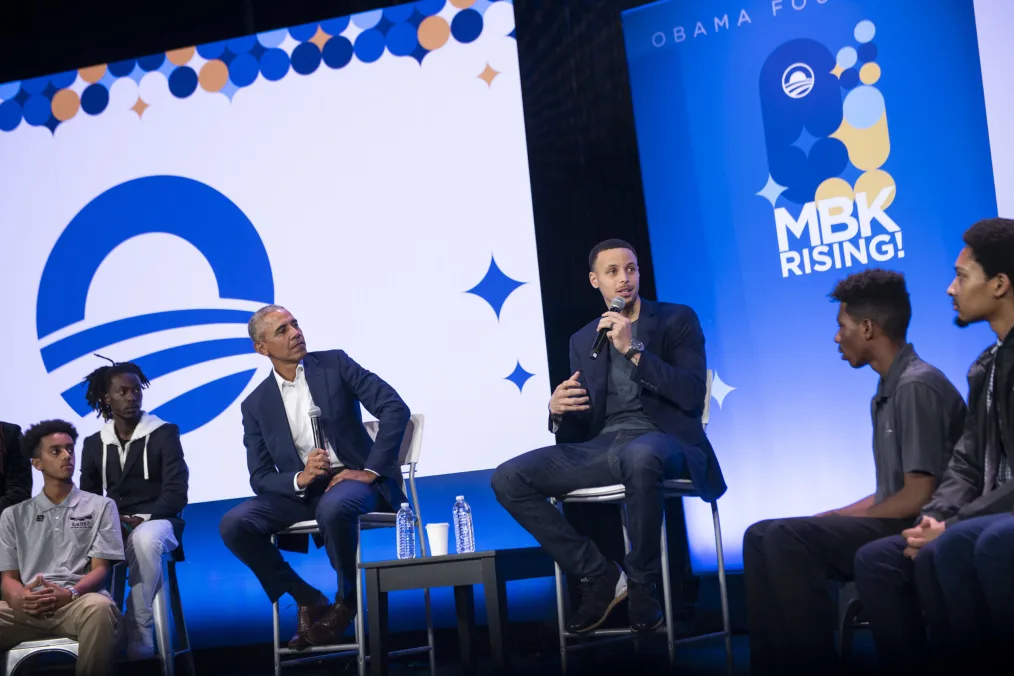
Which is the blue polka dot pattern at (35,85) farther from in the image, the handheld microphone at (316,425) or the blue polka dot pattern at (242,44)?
the handheld microphone at (316,425)

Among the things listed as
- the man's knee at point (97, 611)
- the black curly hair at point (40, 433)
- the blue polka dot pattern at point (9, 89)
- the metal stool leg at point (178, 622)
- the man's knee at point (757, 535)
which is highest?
the blue polka dot pattern at point (9, 89)

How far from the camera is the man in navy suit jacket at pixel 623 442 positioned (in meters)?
3.62

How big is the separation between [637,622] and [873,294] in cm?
125

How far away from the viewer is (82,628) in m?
3.78

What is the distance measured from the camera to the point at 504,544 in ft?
15.8

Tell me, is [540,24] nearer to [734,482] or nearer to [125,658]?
[734,482]

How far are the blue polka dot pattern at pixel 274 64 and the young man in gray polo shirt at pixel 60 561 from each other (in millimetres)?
1893

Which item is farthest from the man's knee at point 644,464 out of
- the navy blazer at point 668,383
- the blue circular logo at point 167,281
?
the blue circular logo at point 167,281

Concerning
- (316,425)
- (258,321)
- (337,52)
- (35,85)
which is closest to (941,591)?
(316,425)

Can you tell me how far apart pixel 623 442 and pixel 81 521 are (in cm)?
203

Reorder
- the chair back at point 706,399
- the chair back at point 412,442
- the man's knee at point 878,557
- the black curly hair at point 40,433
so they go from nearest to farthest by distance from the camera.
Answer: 1. the man's knee at point 878,557
2. the chair back at point 706,399
3. the black curly hair at point 40,433
4. the chair back at point 412,442

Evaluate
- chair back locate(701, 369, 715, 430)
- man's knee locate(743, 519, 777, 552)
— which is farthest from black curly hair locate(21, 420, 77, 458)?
man's knee locate(743, 519, 777, 552)

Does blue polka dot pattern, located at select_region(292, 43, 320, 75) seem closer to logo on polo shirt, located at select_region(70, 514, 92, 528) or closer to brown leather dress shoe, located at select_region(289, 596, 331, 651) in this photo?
logo on polo shirt, located at select_region(70, 514, 92, 528)

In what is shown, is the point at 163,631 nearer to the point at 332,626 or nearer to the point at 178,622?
the point at 178,622
